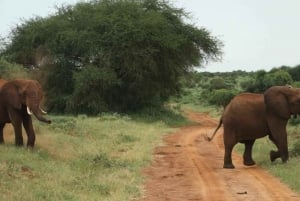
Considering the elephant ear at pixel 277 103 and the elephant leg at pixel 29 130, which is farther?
the elephant leg at pixel 29 130

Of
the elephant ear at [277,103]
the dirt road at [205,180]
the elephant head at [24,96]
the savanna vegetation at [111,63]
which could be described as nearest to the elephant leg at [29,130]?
the elephant head at [24,96]

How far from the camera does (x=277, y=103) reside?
1491 centimetres

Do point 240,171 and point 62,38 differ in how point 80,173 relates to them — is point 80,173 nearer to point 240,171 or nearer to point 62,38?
point 240,171

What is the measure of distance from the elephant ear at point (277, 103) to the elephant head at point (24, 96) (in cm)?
618

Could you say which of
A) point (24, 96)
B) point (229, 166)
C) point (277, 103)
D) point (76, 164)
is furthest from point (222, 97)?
point (76, 164)

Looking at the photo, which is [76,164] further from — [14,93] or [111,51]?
[111,51]

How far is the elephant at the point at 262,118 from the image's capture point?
14945mm

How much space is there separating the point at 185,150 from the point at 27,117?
5853 millimetres

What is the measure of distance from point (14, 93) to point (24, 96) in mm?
429

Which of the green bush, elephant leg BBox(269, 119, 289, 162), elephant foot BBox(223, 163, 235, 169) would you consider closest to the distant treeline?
the green bush

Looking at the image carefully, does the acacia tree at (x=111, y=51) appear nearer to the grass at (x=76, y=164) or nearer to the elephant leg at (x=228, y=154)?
the grass at (x=76, y=164)

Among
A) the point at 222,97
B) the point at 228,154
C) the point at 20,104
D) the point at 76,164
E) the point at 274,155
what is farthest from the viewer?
the point at 222,97

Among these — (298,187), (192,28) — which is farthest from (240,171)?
(192,28)

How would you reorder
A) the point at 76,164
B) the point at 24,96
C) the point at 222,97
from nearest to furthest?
the point at 76,164
the point at 24,96
the point at 222,97
